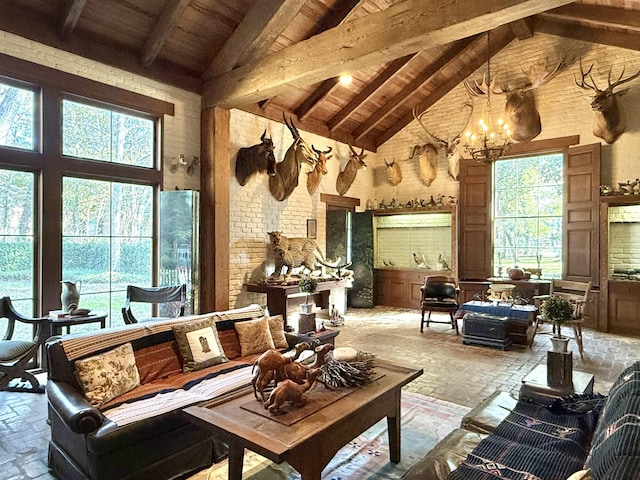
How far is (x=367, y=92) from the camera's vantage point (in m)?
7.99

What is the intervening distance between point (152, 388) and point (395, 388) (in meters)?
1.73

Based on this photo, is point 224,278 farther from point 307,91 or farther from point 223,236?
point 307,91

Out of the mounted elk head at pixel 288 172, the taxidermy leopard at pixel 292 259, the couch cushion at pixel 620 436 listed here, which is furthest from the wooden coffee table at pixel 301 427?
the mounted elk head at pixel 288 172

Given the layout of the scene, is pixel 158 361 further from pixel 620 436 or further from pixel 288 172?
pixel 288 172

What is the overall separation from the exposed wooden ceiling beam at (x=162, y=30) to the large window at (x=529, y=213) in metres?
6.36

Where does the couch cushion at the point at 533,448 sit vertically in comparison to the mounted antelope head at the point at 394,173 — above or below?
below

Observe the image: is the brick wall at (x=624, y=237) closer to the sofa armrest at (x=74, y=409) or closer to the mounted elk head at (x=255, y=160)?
the mounted elk head at (x=255, y=160)

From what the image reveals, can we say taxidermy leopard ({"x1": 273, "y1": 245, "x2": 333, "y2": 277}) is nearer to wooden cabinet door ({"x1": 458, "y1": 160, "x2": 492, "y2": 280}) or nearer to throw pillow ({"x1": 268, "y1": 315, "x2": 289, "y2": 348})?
throw pillow ({"x1": 268, "y1": 315, "x2": 289, "y2": 348})

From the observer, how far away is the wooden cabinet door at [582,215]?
23.1ft

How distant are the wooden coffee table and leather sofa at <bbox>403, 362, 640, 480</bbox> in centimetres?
45

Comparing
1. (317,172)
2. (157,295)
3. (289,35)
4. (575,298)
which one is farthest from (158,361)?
(575,298)

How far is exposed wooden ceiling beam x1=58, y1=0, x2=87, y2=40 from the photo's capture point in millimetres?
4488

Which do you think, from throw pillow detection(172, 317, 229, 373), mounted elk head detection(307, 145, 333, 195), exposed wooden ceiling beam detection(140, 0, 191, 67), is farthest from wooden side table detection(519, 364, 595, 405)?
mounted elk head detection(307, 145, 333, 195)

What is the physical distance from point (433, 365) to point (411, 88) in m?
5.69
